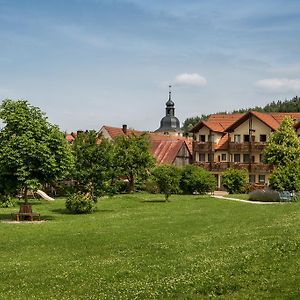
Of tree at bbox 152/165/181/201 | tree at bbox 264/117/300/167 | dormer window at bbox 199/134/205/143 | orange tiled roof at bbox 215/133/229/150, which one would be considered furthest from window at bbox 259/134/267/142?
tree at bbox 152/165/181/201

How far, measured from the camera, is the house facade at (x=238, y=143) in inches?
2921

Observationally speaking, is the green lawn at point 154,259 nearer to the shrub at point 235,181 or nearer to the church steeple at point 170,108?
the shrub at point 235,181

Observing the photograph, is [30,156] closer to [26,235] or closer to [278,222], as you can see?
[26,235]

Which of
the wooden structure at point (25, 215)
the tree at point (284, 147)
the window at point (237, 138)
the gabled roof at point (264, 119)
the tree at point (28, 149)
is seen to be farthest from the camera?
the window at point (237, 138)

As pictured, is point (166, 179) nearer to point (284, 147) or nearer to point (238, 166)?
point (284, 147)

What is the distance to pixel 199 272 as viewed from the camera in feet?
48.6

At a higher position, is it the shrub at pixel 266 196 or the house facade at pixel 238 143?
the house facade at pixel 238 143

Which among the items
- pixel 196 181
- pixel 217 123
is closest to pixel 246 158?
pixel 217 123

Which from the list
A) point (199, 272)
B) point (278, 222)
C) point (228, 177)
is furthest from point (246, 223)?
point (228, 177)

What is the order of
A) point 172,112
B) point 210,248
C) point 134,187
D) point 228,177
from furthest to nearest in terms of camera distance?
point 172,112
point 134,187
point 228,177
point 210,248

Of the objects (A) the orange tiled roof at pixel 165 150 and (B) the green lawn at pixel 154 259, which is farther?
(A) the orange tiled roof at pixel 165 150

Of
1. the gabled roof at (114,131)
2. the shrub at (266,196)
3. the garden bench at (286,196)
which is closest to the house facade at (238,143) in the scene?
the gabled roof at (114,131)

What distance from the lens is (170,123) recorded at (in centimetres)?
15050

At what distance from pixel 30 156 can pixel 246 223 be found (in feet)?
46.5
